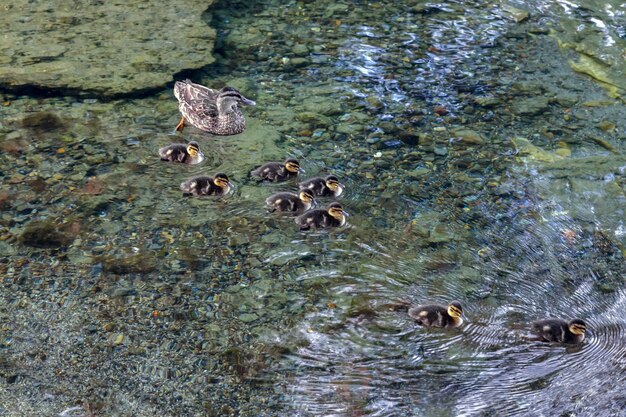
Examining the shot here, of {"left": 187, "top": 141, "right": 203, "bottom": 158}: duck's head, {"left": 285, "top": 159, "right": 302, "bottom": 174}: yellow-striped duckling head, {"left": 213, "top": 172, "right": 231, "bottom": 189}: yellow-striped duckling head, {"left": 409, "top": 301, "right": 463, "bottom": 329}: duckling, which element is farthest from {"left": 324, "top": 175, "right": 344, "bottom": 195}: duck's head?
{"left": 409, "top": 301, "right": 463, "bottom": 329}: duckling

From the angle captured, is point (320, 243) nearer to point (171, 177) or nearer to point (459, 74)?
point (171, 177)

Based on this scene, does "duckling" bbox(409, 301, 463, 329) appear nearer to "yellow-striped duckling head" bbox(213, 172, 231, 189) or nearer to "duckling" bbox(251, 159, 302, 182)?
"duckling" bbox(251, 159, 302, 182)

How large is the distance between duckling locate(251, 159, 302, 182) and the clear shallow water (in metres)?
0.09

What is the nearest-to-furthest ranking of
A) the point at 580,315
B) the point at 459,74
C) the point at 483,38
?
the point at 580,315, the point at 459,74, the point at 483,38

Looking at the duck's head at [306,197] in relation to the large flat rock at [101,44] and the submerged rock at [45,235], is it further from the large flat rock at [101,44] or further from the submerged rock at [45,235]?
the large flat rock at [101,44]

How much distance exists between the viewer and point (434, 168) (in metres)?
6.64

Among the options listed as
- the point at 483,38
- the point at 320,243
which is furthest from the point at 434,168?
the point at 483,38

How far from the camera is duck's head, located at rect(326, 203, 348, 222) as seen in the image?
5832 millimetres

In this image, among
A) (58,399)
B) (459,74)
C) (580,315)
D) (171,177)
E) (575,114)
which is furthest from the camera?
(459,74)

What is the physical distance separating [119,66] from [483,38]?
152 inches

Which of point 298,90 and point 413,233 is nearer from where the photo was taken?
point 413,233

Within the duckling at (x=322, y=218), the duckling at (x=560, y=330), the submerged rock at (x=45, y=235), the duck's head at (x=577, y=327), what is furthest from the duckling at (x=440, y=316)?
the submerged rock at (x=45, y=235)

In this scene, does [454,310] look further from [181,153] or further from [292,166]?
[181,153]

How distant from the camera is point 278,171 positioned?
632 cm
